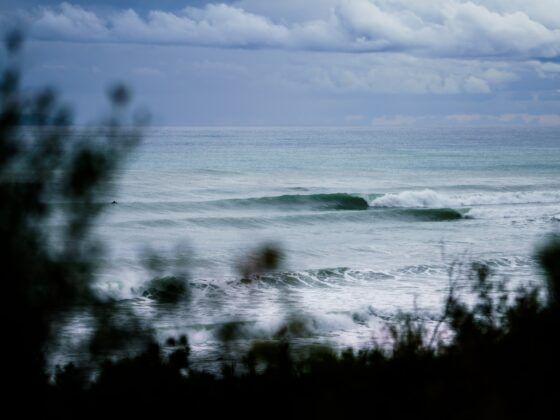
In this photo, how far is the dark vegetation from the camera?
3.22m

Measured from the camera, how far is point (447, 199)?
98.3 feet

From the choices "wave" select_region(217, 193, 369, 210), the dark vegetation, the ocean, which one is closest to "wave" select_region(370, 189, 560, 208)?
the ocean

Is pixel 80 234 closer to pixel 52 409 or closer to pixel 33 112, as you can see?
pixel 33 112

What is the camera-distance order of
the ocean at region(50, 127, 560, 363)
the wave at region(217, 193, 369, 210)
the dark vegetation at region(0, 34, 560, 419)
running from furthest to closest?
the wave at region(217, 193, 369, 210) < the ocean at region(50, 127, 560, 363) < the dark vegetation at region(0, 34, 560, 419)

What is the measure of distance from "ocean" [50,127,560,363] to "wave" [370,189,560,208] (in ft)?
0.20

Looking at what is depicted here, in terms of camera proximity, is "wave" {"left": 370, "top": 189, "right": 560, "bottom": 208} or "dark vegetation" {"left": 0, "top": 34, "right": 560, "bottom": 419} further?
"wave" {"left": 370, "top": 189, "right": 560, "bottom": 208}

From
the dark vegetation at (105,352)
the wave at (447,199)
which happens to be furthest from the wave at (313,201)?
the dark vegetation at (105,352)

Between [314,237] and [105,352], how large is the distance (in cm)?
1679

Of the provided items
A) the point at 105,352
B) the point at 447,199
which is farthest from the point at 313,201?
the point at 105,352

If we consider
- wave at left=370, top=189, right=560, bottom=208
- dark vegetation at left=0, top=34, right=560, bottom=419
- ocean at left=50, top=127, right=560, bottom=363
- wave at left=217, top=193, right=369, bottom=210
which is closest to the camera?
dark vegetation at left=0, top=34, right=560, bottom=419

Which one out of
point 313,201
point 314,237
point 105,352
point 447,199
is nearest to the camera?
point 105,352

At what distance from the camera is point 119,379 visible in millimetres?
4008

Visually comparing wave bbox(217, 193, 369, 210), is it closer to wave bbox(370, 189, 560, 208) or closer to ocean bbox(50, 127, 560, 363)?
ocean bbox(50, 127, 560, 363)

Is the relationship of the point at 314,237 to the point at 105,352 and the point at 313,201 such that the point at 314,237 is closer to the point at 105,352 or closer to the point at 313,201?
the point at 313,201
